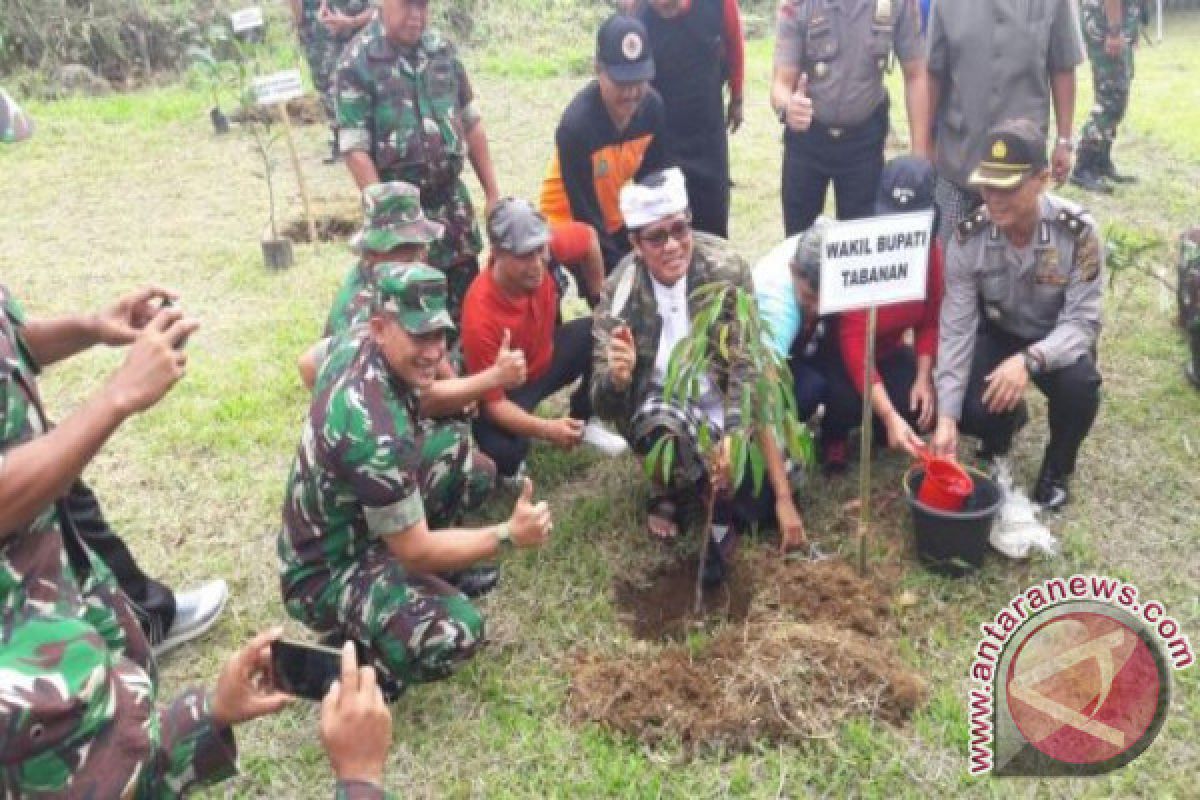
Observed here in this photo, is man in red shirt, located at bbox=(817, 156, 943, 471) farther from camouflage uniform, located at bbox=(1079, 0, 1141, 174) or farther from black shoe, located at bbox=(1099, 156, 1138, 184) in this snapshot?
black shoe, located at bbox=(1099, 156, 1138, 184)

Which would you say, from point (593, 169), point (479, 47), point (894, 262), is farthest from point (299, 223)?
point (479, 47)

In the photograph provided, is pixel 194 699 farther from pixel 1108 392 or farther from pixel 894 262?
pixel 1108 392

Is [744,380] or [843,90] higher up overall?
[843,90]

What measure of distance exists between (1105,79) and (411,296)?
600 cm

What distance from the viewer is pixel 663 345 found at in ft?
10.9

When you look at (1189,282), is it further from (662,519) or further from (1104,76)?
(1104,76)

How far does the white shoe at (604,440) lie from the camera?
391 centimetres

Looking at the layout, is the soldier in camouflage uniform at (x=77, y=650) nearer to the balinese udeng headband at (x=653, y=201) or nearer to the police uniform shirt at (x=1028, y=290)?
the balinese udeng headband at (x=653, y=201)

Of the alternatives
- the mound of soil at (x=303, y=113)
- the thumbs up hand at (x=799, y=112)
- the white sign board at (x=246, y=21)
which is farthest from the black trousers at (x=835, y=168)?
the mound of soil at (x=303, y=113)

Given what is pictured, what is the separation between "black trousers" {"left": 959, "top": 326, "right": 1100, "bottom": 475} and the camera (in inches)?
127

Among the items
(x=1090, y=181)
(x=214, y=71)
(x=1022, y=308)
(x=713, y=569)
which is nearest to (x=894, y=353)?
(x=1022, y=308)

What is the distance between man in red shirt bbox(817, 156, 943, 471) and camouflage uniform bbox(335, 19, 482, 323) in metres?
1.68

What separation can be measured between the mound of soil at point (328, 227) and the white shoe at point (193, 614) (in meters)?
3.86

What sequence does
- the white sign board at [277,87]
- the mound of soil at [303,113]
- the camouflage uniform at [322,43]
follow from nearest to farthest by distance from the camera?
1. the white sign board at [277,87]
2. the camouflage uniform at [322,43]
3. the mound of soil at [303,113]
